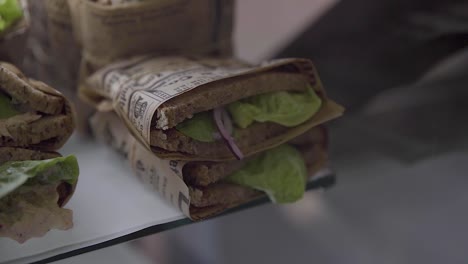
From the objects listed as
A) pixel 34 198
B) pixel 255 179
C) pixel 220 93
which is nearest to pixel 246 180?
pixel 255 179

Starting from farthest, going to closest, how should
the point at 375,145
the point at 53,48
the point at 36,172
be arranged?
the point at 375,145
the point at 53,48
the point at 36,172

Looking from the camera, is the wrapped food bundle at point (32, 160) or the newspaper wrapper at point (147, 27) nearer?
the wrapped food bundle at point (32, 160)

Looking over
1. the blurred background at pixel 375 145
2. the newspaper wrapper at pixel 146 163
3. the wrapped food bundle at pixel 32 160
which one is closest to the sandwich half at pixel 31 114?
the wrapped food bundle at pixel 32 160

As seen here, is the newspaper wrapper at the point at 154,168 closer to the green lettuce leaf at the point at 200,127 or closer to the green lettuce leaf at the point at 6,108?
the green lettuce leaf at the point at 200,127

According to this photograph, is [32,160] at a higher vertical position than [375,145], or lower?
higher

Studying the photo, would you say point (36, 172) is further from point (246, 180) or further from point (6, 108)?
point (246, 180)

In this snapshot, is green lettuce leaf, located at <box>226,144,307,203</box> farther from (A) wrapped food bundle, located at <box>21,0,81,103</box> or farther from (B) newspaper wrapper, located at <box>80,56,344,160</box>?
(A) wrapped food bundle, located at <box>21,0,81,103</box>
